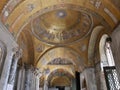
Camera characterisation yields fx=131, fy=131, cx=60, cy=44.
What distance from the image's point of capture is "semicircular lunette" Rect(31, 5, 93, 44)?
8367 millimetres

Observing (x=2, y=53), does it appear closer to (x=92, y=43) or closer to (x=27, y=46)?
(x=27, y=46)

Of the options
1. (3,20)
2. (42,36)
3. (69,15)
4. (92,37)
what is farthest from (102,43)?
(3,20)

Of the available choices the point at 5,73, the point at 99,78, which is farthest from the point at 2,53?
the point at 99,78

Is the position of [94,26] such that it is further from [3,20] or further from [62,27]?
[3,20]

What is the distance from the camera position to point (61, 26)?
30.9 ft

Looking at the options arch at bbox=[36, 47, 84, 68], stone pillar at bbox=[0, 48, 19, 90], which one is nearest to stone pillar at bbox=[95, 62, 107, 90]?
arch at bbox=[36, 47, 84, 68]

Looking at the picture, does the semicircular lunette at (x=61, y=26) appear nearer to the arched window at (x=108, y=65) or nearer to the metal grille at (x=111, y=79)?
the arched window at (x=108, y=65)

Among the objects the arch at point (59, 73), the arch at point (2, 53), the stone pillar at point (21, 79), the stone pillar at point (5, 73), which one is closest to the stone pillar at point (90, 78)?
the stone pillar at point (21, 79)

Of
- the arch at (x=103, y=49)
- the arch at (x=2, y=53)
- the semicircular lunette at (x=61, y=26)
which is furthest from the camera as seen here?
the semicircular lunette at (x=61, y=26)

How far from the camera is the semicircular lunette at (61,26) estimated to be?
8.37m

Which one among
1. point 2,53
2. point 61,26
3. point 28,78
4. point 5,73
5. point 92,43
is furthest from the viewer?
point 61,26

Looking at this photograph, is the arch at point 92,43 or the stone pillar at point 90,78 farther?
the arch at point 92,43

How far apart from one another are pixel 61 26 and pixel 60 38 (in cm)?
86

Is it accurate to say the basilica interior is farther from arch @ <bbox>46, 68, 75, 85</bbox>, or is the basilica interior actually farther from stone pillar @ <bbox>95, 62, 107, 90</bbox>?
arch @ <bbox>46, 68, 75, 85</bbox>
